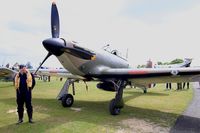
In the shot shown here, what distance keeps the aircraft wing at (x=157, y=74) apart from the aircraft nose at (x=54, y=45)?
2.54 m

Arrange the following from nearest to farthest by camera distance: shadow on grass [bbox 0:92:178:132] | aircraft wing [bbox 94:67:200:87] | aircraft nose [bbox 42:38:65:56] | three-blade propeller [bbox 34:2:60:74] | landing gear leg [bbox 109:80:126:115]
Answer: shadow on grass [bbox 0:92:178:132] < aircraft wing [bbox 94:67:200:87] < aircraft nose [bbox 42:38:65:56] < landing gear leg [bbox 109:80:126:115] < three-blade propeller [bbox 34:2:60:74]

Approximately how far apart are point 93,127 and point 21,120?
262 centimetres

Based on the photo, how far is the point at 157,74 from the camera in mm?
10445

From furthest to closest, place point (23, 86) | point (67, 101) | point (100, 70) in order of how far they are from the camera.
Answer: point (67, 101) → point (100, 70) → point (23, 86)

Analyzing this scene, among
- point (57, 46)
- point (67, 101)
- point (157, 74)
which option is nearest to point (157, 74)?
point (157, 74)

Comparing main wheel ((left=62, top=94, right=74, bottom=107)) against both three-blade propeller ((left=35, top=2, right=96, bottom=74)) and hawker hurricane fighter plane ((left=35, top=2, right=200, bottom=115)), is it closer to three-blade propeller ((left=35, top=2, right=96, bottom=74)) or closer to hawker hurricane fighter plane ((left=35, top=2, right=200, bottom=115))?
hawker hurricane fighter plane ((left=35, top=2, right=200, bottom=115))

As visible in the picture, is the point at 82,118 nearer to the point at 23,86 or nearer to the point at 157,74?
the point at 23,86

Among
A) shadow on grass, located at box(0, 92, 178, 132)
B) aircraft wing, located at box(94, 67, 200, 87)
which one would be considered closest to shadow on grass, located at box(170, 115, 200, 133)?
shadow on grass, located at box(0, 92, 178, 132)

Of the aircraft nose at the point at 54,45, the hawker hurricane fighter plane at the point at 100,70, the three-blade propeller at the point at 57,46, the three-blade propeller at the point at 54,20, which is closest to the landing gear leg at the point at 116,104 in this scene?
the hawker hurricane fighter plane at the point at 100,70

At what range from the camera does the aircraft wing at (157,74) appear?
9822 millimetres

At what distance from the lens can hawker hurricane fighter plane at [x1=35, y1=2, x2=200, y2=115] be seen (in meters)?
10.1

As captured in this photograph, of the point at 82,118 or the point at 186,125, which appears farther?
the point at 82,118

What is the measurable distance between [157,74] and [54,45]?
14.7 feet

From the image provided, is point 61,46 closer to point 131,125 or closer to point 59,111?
point 59,111
